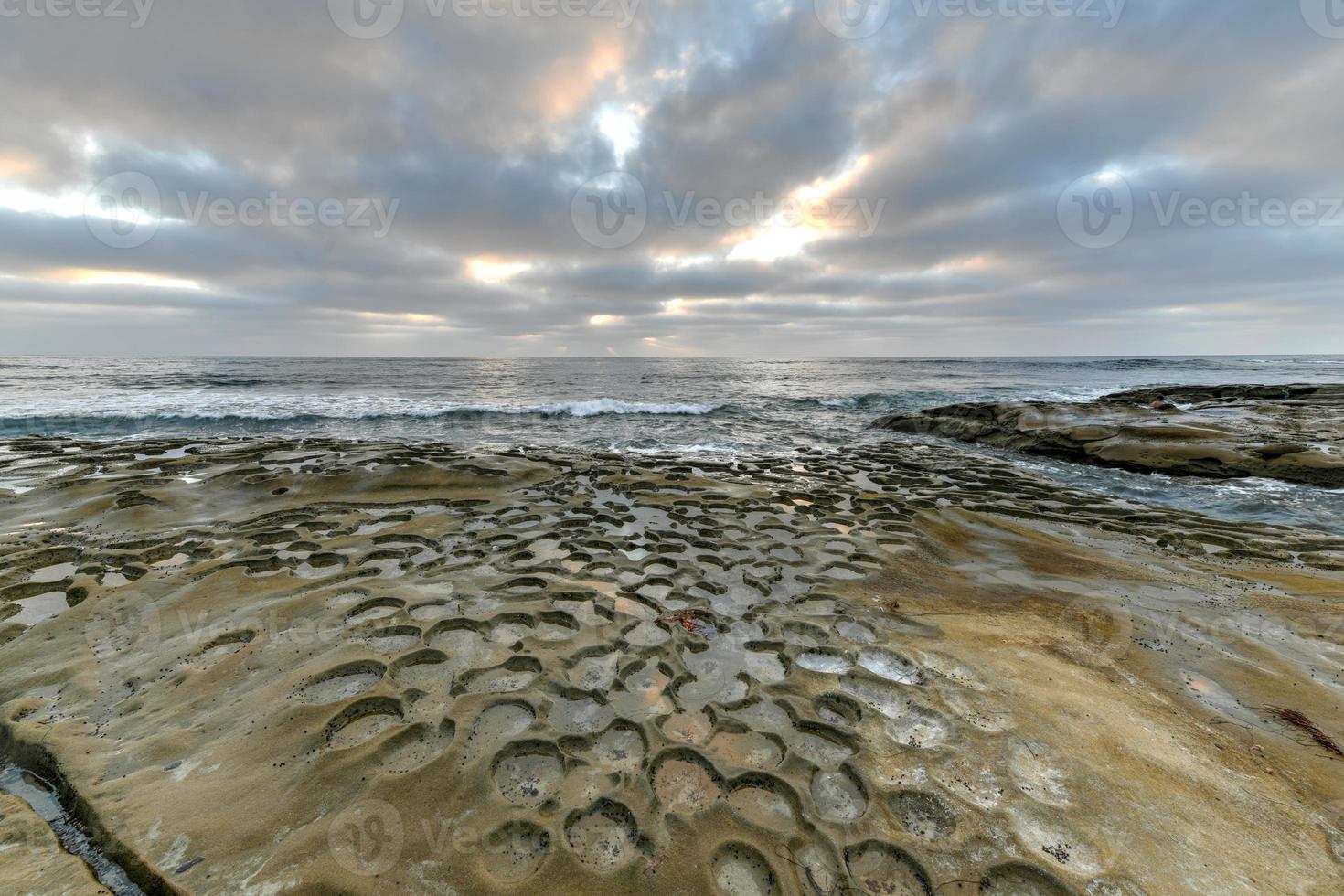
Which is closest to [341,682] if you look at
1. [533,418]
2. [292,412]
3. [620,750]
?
[620,750]

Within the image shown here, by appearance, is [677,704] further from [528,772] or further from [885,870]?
[885,870]

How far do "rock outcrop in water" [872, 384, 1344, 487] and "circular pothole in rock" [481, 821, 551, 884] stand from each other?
14.3 m

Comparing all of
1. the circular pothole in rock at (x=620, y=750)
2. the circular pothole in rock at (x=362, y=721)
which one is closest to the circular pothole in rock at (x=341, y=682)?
the circular pothole in rock at (x=362, y=721)

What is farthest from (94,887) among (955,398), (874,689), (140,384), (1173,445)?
(140,384)

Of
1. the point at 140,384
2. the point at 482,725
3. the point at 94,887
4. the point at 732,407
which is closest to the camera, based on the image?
the point at 94,887

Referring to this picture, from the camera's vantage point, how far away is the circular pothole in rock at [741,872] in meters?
2.18

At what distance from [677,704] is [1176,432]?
1567cm

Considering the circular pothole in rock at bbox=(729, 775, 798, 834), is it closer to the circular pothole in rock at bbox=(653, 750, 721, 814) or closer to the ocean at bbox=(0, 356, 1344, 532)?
the circular pothole in rock at bbox=(653, 750, 721, 814)

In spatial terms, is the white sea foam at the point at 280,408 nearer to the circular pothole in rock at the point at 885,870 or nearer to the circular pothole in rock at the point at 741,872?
the circular pothole in rock at the point at 741,872

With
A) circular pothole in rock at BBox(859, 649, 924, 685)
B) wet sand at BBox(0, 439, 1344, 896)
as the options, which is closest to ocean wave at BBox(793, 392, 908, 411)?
wet sand at BBox(0, 439, 1344, 896)

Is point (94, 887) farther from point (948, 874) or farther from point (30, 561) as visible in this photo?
point (30, 561)

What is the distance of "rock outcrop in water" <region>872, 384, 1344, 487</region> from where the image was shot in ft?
32.0

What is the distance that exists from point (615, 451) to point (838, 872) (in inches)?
445

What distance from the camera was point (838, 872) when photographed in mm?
2236
